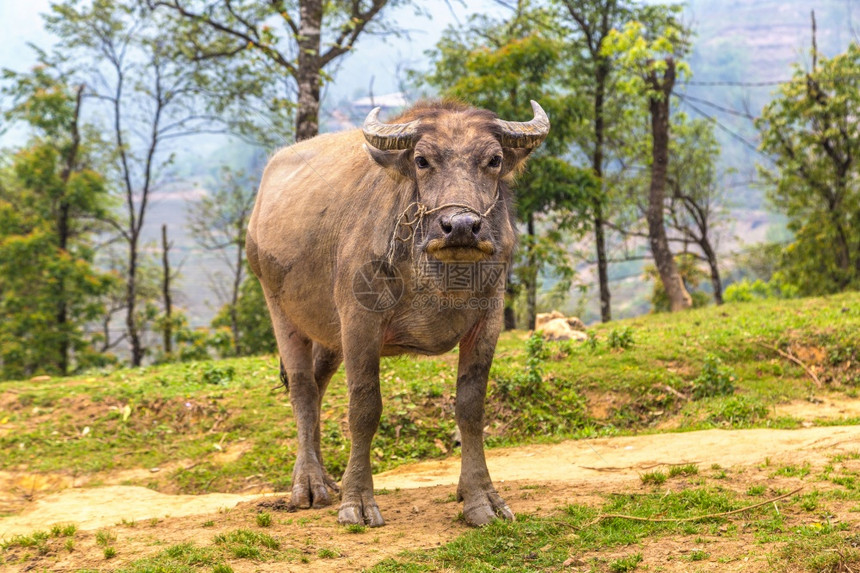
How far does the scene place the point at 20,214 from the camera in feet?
80.9

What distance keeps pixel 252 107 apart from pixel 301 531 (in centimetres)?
2274

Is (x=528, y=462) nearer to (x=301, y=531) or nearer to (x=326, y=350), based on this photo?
(x=326, y=350)

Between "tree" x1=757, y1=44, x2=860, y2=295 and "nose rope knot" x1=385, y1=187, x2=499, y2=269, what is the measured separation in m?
22.2

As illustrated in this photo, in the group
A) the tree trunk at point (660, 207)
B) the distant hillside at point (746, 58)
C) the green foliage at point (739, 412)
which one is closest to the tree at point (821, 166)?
the tree trunk at point (660, 207)

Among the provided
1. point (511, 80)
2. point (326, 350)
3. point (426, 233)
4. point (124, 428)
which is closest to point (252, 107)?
point (511, 80)

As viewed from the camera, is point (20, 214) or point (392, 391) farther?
point (20, 214)

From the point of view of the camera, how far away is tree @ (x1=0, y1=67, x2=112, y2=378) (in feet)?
72.2

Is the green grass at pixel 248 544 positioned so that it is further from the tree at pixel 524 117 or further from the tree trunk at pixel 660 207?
the tree trunk at pixel 660 207

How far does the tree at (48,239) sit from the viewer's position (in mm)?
22000

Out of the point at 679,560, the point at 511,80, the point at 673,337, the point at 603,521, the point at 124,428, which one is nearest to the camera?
the point at 679,560

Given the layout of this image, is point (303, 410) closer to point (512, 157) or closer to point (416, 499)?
point (416, 499)

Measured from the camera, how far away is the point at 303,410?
260 inches

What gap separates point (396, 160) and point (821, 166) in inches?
972

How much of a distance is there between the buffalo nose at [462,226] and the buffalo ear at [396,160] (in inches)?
32.4
